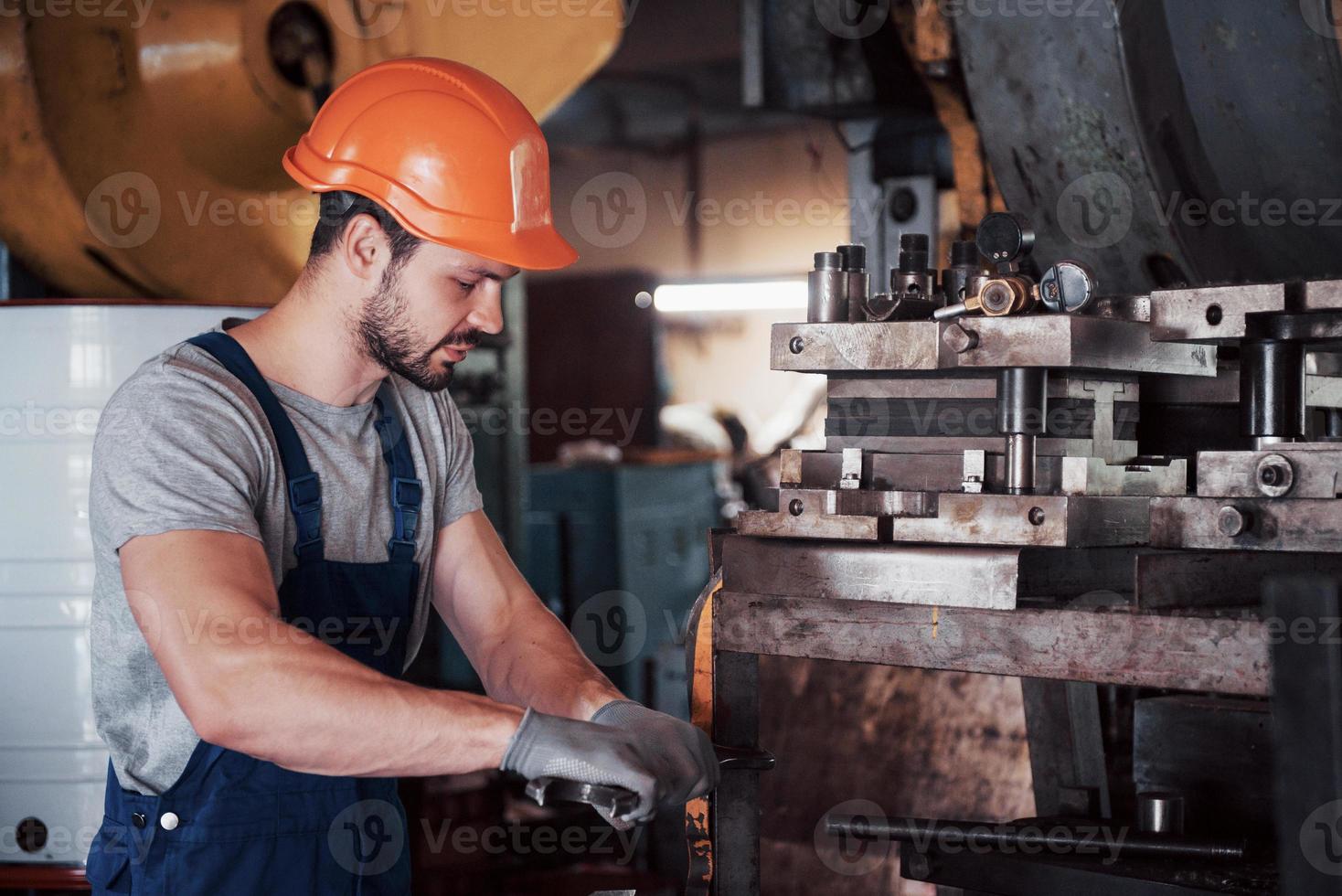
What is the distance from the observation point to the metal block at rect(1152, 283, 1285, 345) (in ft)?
4.61

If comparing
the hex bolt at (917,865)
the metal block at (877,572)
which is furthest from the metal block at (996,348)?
the hex bolt at (917,865)

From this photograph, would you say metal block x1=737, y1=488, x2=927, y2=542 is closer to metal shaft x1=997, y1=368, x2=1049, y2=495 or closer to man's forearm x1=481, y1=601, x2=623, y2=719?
metal shaft x1=997, y1=368, x2=1049, y2=495

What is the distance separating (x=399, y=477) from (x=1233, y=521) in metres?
1.07

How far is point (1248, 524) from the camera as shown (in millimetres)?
1362

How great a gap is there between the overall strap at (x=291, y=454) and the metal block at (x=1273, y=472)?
1039 mm

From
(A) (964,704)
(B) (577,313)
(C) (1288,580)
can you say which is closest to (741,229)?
(B) (577,313)

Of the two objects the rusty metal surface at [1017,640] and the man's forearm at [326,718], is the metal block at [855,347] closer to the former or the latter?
the rusty metal surface at [1017,640]

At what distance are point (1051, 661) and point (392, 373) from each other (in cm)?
101

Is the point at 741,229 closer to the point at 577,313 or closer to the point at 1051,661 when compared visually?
the point at 577,313

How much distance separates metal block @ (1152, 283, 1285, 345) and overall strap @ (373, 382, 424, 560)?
0.98m

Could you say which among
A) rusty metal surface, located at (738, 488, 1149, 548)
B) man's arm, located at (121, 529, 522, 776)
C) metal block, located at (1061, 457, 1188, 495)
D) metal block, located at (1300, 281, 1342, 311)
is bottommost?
man's arm, located at (121, 529, 522, 776)

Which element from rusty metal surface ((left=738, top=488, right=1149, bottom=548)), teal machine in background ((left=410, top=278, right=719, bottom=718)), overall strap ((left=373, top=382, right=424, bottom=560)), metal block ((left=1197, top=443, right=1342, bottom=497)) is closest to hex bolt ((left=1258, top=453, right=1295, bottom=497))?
metal block ((left=1197, top=443, right=1342, bottom=497))

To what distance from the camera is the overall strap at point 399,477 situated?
1.89 meters

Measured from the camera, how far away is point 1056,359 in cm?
143
